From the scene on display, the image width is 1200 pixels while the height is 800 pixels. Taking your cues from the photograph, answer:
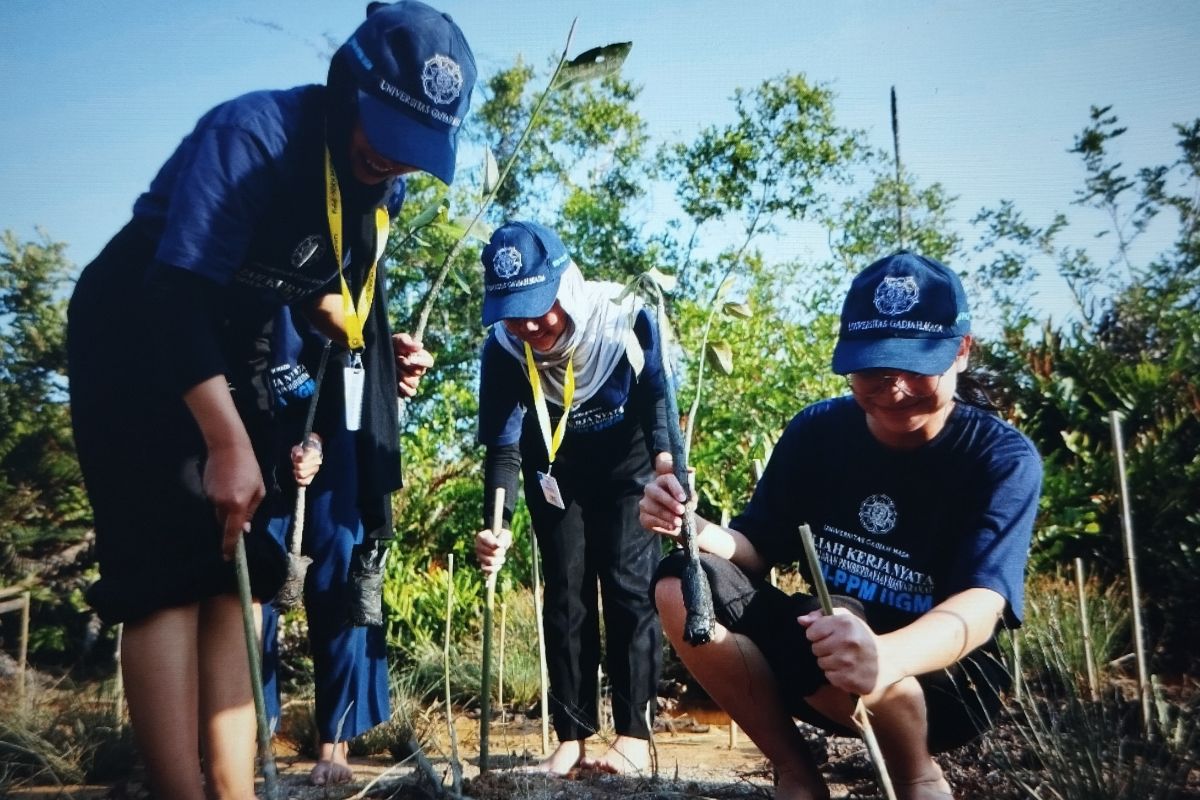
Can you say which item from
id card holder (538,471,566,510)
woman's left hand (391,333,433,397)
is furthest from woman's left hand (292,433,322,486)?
id card holder (538,471,566,510)

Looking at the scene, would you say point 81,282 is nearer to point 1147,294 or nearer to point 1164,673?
point 1164,673

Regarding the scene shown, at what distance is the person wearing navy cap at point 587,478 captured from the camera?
3.05 m

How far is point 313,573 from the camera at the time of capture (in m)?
2.98

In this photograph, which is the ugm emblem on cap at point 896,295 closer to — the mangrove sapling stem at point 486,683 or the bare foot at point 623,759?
the mangrove sapling stem at point 486,683

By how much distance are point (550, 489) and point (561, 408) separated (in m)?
0.33

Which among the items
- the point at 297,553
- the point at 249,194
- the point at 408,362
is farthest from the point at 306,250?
the point at 297,553

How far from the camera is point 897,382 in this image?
6.54 ft

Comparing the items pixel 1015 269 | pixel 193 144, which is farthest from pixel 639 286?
pixel 1015 269

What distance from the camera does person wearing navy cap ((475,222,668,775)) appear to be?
3.05 m

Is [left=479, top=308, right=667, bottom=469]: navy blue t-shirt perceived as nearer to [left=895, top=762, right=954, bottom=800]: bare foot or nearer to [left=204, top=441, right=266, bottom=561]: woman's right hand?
[left=895, top=762, right=954, bottom=800]: bare foot

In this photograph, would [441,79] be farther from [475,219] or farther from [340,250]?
[475,219]

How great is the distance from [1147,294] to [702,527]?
9237mm

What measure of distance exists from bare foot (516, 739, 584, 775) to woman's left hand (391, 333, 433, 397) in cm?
116

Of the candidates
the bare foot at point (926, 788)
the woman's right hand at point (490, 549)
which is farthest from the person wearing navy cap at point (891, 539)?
the woman's right hand at point (490, 549)
